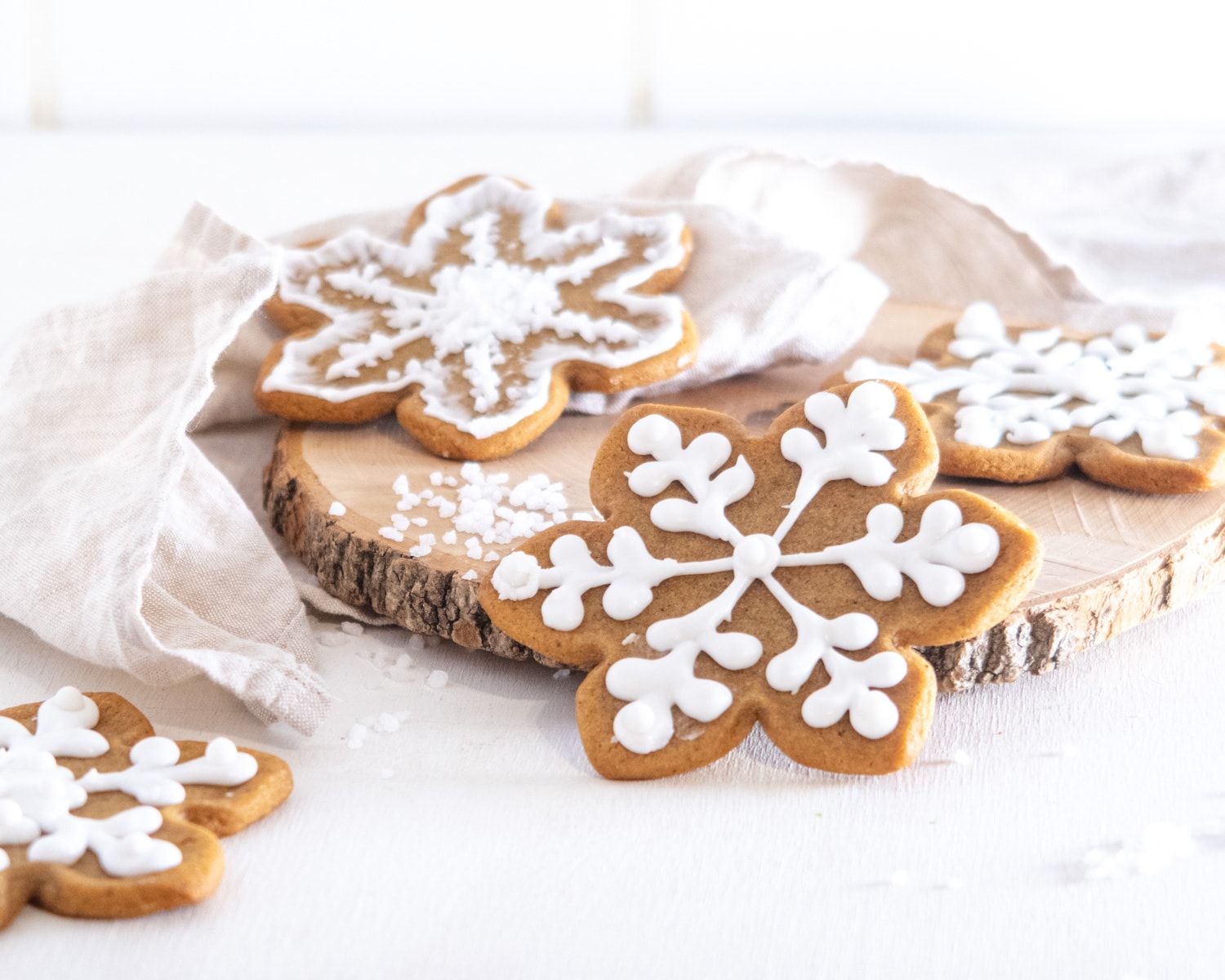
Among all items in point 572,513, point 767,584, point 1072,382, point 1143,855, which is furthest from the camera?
point 1072,382

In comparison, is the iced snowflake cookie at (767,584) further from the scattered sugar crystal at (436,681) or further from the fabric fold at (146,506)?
the fabric fold at (146,506)

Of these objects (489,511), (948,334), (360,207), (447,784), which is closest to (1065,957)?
(447,784)

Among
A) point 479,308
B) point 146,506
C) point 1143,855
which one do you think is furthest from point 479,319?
point 1143,855

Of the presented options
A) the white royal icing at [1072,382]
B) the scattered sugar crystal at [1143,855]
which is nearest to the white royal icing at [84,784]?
the scattered sugar crystal at [1143,855]

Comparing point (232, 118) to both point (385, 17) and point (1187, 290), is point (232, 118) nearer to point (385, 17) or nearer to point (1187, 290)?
point (385, 17)

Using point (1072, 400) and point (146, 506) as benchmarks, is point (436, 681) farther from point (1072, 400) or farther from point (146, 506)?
point (1072, 400)

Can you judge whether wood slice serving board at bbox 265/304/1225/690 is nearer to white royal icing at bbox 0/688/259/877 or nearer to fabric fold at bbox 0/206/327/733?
fabric fold at bbox 0/206/327/733
